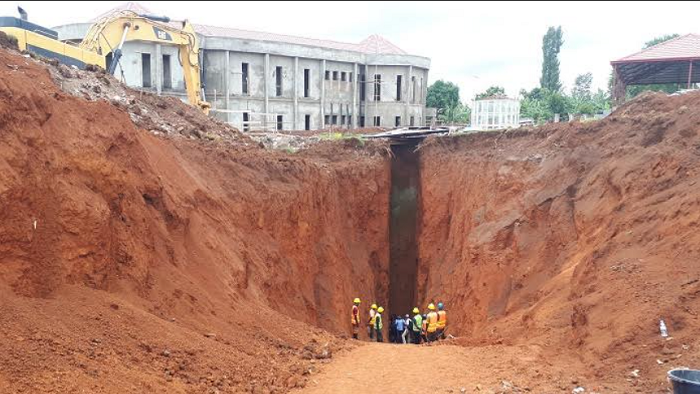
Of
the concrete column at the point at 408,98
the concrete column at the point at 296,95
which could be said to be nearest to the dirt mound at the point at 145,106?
the concrete column at the point at 296,95

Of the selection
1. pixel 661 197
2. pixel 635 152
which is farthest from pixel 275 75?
pixel 661 197

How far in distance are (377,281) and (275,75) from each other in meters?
18.6

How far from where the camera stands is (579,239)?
15.0 meters

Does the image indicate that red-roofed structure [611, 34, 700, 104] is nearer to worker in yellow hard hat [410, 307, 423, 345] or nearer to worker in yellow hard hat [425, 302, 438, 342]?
worker in yellow hard hat [425, 302, 438, 342]

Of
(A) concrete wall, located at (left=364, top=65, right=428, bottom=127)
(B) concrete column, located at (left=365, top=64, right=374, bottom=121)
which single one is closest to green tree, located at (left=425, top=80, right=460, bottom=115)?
(A) concrete wall, located at (left=364, top=65, right=428, bottom=127)

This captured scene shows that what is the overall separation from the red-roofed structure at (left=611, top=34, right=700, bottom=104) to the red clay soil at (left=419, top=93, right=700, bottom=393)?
27.7ft

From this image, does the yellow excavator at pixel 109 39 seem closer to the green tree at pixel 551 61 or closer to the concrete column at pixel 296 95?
the concrete column at pixel 296 95

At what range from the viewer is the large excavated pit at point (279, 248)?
25.0 feet

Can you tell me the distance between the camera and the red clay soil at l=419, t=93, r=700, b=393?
346 inches

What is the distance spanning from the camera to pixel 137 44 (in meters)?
31.5

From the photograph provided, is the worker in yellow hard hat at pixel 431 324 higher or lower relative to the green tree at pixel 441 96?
lower

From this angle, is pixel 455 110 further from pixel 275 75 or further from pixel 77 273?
pixel 77 273

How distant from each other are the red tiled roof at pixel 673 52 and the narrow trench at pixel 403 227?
10611mm

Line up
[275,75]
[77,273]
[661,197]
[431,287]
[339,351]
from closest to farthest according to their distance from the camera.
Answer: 1. [77,273]
2. [339,351]
3. [661,197]
4. [431,287]
5. [275,75]
